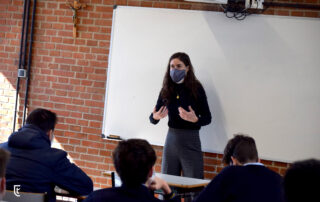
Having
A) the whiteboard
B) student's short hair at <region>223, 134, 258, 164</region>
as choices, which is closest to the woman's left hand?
the whiteboard

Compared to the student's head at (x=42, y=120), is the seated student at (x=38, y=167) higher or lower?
lower

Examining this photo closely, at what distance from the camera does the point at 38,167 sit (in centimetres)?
239

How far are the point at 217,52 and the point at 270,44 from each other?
0.57 metres

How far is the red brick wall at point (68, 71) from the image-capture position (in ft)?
15.3

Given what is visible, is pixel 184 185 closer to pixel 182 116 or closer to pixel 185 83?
pixel 182 116

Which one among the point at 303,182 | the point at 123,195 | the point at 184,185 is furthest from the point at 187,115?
the point at 303,182

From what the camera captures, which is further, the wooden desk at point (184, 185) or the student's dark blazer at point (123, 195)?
the wooden desk at point (184, 185)

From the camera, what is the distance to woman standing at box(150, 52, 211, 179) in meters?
3.69

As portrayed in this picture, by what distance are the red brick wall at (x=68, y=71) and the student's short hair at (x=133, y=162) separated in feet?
8.57

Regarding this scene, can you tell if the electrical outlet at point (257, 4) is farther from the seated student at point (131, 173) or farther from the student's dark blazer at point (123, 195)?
the student's dark blazer at point (123, 195)

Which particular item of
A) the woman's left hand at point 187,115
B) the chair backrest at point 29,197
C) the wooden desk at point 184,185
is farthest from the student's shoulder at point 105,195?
the woman's left hand at point 187,115

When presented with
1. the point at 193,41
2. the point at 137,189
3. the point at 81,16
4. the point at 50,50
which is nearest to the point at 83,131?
the point at 50,50

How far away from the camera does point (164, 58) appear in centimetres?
438

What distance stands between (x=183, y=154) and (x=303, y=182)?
8.53ft
